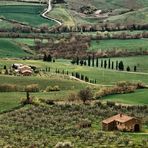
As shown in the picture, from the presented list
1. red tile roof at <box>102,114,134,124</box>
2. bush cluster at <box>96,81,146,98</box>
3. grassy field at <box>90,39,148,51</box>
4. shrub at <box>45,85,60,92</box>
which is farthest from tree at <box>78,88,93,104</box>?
grassy field at <box>90,39,148,51</box>

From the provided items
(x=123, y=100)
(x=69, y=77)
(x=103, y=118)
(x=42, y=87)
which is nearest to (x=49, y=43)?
(x=69, y=77)

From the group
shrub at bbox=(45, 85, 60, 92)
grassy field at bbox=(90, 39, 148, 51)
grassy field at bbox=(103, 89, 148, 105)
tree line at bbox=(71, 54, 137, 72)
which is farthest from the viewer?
grassy field at bbox=(90, 39, 148, 51)

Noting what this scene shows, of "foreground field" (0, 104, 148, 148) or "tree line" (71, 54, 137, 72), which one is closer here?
"foreground field" (0, 104, 148, 148)

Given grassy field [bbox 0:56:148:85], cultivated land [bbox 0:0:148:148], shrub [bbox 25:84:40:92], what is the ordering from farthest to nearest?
grassy field [bbox 0:56:148:85]
shrub [bbox 25:84:40:92]
cultivated land [bbox 0:0:148:148]

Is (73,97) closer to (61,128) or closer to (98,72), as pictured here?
(61,128)

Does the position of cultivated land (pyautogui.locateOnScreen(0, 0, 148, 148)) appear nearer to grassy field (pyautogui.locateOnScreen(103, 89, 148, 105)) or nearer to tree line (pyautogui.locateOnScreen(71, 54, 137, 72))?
grassy field (pyautogui.locateOnScreen(103, 89, 148, 105))

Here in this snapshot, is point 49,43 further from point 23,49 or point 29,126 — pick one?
point 29,126
